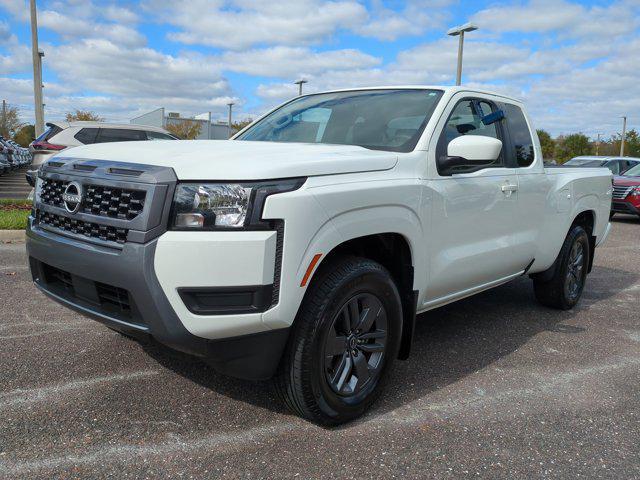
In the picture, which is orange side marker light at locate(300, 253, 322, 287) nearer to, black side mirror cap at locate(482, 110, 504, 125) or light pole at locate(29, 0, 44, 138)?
black side mirror cap at locate(482, 110, 504, 125)

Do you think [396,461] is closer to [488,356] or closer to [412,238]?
[412,238]

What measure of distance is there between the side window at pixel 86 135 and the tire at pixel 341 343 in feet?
35.6

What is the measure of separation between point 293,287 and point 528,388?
1854mm

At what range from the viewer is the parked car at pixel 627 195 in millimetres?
13438

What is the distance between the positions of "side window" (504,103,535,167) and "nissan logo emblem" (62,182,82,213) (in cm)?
314

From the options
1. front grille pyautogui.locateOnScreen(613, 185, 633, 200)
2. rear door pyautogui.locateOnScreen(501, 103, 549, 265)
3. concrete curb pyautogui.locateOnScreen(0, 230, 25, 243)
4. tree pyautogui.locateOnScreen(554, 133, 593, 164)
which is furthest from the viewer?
tree pyautogui.locateOnScreen(554, 133, 593, 164)

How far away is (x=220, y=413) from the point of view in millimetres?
2984

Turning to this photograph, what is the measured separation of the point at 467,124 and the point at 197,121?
42.8 metres

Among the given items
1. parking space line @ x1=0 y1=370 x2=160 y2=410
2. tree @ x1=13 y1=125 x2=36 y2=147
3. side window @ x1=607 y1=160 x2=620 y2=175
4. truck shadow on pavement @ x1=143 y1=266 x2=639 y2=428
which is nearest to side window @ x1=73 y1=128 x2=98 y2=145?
truck shadow on pavement @ x1=143 y1=266 x2=639 y2=428

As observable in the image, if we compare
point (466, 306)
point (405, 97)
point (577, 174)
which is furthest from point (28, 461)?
point (577, 174)

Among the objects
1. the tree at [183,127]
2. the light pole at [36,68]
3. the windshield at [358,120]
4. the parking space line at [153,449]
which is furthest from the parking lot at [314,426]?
the tree at [183,127]

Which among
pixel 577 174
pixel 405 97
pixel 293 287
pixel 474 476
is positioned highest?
pixel 405 97

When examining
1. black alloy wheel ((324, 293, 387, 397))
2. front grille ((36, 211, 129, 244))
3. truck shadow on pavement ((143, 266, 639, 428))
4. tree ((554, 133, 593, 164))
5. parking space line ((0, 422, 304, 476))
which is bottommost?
truck shadow on pavement ((143, 266, 639, 428))

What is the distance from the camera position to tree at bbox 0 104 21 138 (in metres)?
51.2
